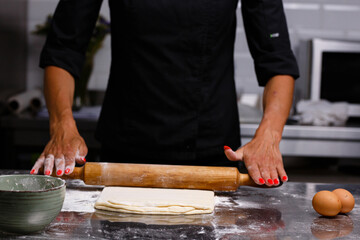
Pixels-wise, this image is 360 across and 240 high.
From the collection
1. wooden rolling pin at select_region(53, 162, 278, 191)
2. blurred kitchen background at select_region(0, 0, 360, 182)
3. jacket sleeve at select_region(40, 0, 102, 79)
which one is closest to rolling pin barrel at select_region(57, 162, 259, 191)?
wooden rolling pin at select_region(53, 162, 278, 191)

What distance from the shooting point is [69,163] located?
0.94m

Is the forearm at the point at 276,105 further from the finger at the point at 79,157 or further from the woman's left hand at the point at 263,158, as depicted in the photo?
the finger at the point at 79,157

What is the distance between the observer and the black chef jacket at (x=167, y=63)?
1.18 m

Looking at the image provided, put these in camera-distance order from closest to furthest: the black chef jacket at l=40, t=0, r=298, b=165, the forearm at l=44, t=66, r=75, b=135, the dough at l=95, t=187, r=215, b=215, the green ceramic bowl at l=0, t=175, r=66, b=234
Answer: the green ceramic bowl at l=0, t=175, r=66, b=234 < the dough at l=95, t=187, r=215, b=215 < the forearm at l=44, t=66, r=75, b=135 < the black chef jacket at l=40, t=0, r=298, b=165

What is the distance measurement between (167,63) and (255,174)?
400 millimetres

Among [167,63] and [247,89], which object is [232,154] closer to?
[167,63]

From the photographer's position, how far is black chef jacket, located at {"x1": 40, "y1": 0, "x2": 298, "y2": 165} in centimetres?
118

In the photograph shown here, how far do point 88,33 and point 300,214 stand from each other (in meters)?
0.73

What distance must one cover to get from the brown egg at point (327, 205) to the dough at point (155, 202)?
185 millimetres

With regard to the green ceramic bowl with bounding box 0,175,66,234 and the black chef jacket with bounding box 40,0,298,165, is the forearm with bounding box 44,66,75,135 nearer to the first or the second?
the black chef jacket with bounding box 40,0,298,165

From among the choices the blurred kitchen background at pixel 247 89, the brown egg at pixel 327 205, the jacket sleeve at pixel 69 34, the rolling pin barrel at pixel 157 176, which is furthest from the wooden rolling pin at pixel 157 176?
the blurred kitchen background at pixel 247 89

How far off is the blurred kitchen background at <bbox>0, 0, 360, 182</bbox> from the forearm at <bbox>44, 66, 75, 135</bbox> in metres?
0.73

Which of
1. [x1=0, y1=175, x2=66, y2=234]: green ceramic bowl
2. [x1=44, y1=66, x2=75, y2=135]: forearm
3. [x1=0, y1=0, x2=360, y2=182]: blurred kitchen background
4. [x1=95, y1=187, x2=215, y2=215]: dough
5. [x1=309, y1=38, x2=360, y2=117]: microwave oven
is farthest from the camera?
[x1=309, y1=38, x2=360, y2=117]: microwave oven

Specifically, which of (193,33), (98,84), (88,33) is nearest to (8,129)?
(98,84)
